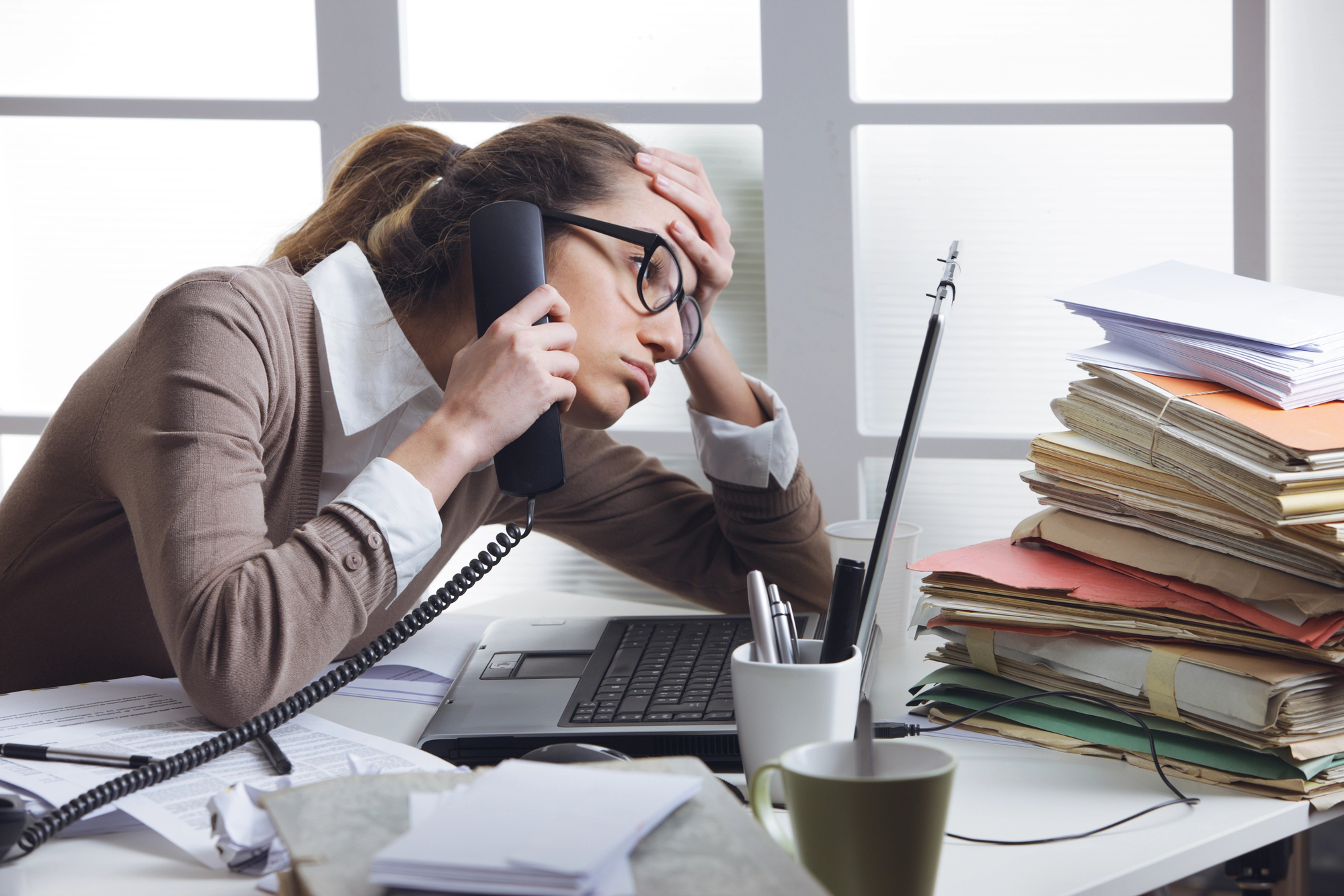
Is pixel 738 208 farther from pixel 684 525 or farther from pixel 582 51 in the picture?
pixel 684 525

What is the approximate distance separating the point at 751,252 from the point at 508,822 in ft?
4.12

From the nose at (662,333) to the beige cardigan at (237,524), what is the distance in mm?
233

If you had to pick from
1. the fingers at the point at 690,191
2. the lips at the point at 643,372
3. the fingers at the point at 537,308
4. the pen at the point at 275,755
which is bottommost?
the pen at the point at 275,755

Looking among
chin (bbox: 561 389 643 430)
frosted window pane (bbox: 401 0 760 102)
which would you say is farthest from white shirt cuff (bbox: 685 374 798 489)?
frosted window pane (bbox: 401 0 760 102)

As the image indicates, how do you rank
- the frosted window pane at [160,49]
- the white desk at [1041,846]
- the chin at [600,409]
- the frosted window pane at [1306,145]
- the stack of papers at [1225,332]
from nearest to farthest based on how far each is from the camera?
the white desk at [1041,846] < the stack of papers at [1225,332] < the chin at [600,409] < the frosted window pane at [1306,145] < the frosted window pane at [160,49]

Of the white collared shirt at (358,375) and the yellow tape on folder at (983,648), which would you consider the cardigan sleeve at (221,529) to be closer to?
the white collared shirt at (358,375)

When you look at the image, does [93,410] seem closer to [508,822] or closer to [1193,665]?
[508,822]

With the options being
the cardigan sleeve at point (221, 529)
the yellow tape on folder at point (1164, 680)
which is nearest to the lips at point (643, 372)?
the cardigan sleeve at point (221, 529)

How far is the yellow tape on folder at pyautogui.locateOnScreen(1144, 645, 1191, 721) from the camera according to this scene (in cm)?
84

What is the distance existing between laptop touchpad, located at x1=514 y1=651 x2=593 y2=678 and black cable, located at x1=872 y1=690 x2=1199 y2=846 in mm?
283

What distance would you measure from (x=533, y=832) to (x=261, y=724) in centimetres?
41

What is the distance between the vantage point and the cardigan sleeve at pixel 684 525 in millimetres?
1360

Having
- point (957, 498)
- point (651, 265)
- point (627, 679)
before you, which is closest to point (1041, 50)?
point (957, 498)

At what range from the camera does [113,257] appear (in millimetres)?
1871
